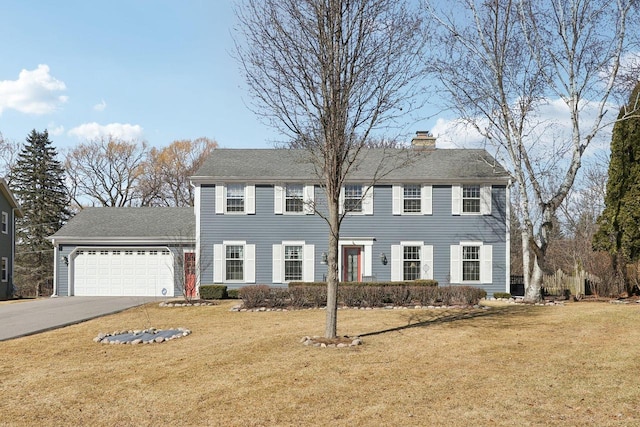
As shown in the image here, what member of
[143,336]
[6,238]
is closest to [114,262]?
[6,238]

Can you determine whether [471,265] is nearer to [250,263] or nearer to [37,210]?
[250,263]

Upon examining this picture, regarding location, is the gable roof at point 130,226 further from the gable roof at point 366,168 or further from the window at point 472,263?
the window at point 472,263

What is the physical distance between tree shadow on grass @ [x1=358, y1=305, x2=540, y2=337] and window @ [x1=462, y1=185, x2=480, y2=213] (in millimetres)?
5981

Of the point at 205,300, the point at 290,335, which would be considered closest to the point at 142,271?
the point at 205,300

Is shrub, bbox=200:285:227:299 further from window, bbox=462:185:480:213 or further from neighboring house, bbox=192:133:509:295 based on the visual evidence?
window, bbox=462:185:480:213

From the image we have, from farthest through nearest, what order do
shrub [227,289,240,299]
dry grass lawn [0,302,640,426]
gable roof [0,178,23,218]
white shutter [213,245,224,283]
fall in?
gable roof [0,178,23,218] → white shutter [213,245,224,283] → shrub [227,289,240,299] → dry grass lawn [0,302,640,426]

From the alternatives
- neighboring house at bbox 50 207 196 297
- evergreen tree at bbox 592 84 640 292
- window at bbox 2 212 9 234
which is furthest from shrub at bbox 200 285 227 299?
evergreen tree at bbox 592 84 640 292

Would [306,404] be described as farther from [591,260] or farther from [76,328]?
[591,260]

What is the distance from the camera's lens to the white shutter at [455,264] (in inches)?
824

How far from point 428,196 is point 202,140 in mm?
24880

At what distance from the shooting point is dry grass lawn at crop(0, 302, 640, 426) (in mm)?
6035

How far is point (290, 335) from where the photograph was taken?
10930 millimetres

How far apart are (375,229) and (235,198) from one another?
5.59 meters

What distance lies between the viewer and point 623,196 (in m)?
19.2
